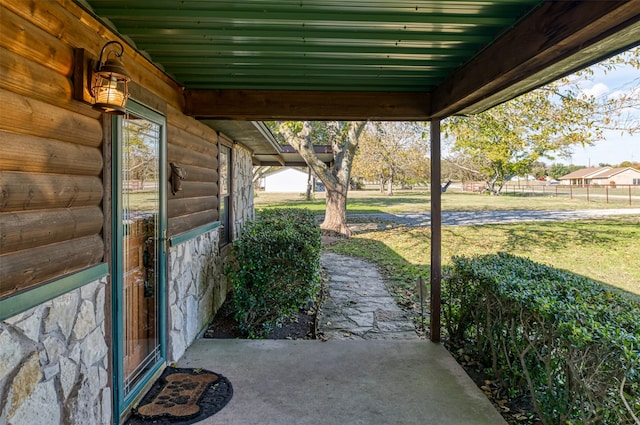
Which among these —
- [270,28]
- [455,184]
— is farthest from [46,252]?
[455,184]

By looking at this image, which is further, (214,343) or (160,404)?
(214,343)

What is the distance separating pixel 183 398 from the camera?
3096 millimetres

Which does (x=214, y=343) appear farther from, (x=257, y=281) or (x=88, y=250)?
(x=88, y=250)

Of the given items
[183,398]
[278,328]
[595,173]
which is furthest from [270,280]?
[595,173]

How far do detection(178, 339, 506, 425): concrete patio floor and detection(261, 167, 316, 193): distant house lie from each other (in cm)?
3807

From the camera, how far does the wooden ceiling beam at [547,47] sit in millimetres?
1822

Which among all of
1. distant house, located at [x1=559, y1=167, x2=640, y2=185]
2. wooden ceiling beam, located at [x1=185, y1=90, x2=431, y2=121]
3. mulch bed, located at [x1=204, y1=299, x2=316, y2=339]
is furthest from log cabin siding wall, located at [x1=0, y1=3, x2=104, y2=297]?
distant house, located at [x1=559, y1=167, x2=640, y2=185]

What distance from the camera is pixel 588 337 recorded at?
216 centimetres

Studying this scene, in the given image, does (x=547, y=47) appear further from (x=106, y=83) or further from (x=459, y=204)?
(x=459, y=204)

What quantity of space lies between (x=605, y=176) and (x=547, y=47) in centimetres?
5931

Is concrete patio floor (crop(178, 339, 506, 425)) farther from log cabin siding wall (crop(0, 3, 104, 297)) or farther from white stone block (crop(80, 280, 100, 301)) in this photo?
log cabin siding wall (crop(0, 3, 104, 297))

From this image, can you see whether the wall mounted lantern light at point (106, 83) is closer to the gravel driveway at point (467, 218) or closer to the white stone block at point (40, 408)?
the white stone block at point (40, 408)

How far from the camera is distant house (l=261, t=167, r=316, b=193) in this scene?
4222 centimetres

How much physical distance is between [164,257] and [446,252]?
8.47m
